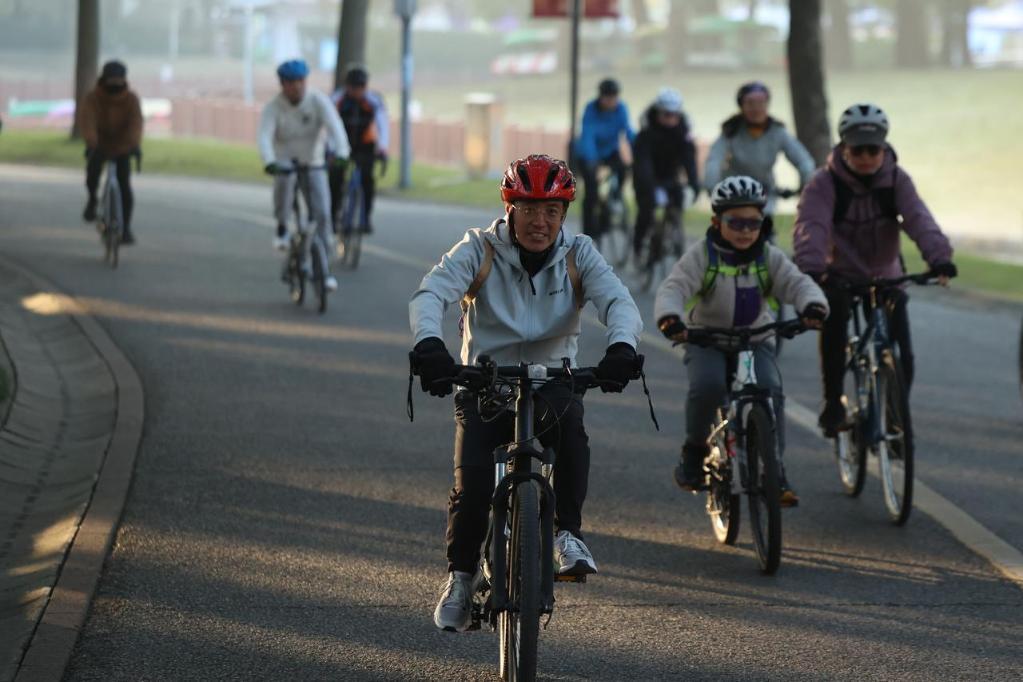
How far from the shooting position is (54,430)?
10.5 meters

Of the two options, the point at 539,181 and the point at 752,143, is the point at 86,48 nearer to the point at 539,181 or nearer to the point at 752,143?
the point at 752,143

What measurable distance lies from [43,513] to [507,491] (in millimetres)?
3433

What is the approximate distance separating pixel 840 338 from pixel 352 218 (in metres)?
10.3

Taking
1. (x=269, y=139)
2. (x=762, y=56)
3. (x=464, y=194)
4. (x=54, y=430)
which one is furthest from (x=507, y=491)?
(x=762, y=56)

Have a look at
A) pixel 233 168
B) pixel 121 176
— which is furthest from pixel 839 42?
pixel 121 176

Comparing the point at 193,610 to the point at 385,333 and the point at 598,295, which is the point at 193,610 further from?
the point at 385,333

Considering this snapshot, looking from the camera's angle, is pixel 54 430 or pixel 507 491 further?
pixel 54 430

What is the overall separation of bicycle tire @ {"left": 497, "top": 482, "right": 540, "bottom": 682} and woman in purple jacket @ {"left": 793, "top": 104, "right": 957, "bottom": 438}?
375cm

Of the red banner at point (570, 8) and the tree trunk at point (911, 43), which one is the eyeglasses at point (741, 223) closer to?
the red banner at point (570, 8)

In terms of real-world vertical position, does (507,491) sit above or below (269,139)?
below

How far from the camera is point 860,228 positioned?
934 cm

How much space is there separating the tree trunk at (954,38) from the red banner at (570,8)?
63.3 meters

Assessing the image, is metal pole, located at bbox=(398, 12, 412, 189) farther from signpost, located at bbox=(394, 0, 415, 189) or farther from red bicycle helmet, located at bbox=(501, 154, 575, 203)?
red bicycle helmet, located at bbox=(501, 154, 575, 203)

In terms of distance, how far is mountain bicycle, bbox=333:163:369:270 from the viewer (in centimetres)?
1919
